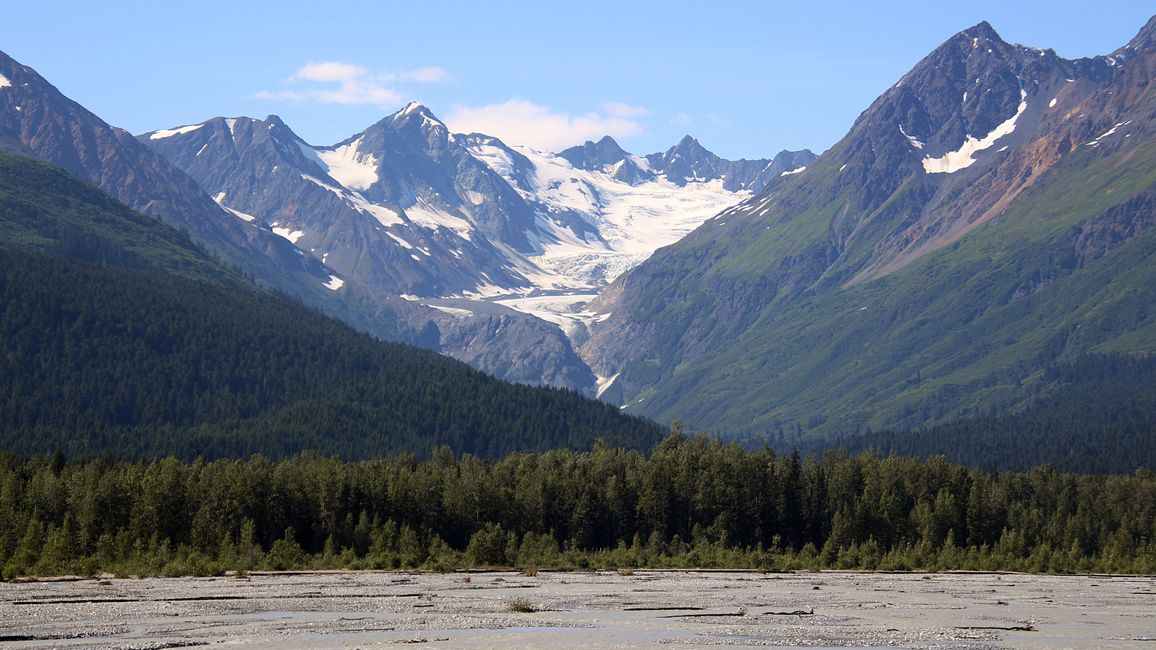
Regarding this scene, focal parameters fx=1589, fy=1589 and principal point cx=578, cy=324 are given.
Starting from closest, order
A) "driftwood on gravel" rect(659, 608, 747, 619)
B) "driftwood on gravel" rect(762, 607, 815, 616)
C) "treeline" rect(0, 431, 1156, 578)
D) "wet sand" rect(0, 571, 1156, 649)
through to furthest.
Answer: "wet sand" rect(0, 571, 1156, 649)
"driftwood on gravel" rect(659, 608, 747, 619)
"driftwood on gravel" rect(762, 607, 815, 616)
"treeline" rect(0, 431, 1156, 578)

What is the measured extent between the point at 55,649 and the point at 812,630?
133 ft

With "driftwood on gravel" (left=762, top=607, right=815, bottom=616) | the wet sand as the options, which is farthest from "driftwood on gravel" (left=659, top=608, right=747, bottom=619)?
"driftwood on gravel" (left=762, top=607, right=815, bottom=616)

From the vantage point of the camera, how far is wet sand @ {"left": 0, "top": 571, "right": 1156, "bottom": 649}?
274 feet

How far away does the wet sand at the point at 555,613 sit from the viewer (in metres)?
83.6

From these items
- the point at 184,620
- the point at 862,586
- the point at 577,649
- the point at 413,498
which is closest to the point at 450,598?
the point at 184,620

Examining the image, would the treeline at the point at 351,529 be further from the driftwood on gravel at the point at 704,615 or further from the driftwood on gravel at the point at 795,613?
the driftwood on gravel at the point at 795,613

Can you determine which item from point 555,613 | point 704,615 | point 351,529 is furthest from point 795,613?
point 351,529

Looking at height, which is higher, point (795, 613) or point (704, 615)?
point (795, 613)

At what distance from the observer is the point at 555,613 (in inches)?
3937

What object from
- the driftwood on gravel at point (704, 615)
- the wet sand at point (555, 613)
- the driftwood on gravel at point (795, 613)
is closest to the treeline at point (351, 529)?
the wet sand at point (555, 613)

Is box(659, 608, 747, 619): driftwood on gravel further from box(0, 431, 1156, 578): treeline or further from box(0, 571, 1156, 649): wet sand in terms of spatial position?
box(0, 431, 1156, 578): treeline

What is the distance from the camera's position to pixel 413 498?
186875 mm

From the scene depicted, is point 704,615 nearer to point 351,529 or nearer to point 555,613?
point 555,613

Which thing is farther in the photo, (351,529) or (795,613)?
(351,529)
